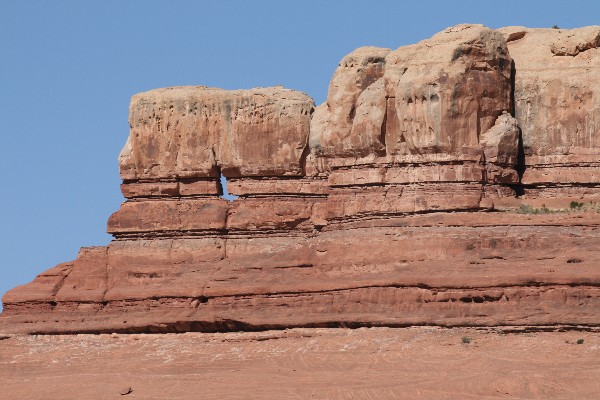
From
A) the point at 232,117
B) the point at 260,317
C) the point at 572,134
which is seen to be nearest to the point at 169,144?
the point at 232,117

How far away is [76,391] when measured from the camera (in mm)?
62719

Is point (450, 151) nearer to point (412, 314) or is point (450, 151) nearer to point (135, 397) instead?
point (412, 314)

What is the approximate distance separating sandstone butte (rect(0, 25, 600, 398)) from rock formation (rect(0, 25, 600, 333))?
0.06 meters

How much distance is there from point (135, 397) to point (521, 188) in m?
13.3

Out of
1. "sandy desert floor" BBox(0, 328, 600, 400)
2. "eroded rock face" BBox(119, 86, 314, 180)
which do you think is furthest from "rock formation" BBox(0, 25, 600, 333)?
"sandy desert floor" BBox(0, 328, 600, 400)

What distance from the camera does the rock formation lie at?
58.7m

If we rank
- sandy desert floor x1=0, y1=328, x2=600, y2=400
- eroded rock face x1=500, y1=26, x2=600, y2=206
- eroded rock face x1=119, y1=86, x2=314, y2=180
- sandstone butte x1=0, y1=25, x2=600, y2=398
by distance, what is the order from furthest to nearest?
eroded rock face x1=119, y1=86, x2=314, y2=180 → eroded rock face x1=500, y1=26, x2=600, y2=206 → sandstone butte x1=0, y1=25, x2=600, y2=398 → sandy desert floor x1=0, y1=328, x2=600, y2=400

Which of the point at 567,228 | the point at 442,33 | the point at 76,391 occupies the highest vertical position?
the point at 442,33

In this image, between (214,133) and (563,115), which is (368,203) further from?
(214,133)

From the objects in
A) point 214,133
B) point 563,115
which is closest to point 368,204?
point 563,115

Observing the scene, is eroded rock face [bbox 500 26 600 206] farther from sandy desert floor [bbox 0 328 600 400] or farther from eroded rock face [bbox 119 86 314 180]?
eroded rock face [bbox 119 86 314 180]

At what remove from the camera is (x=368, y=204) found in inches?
2522

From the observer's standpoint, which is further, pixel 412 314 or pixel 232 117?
pixel 232 117

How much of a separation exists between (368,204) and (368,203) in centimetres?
3
